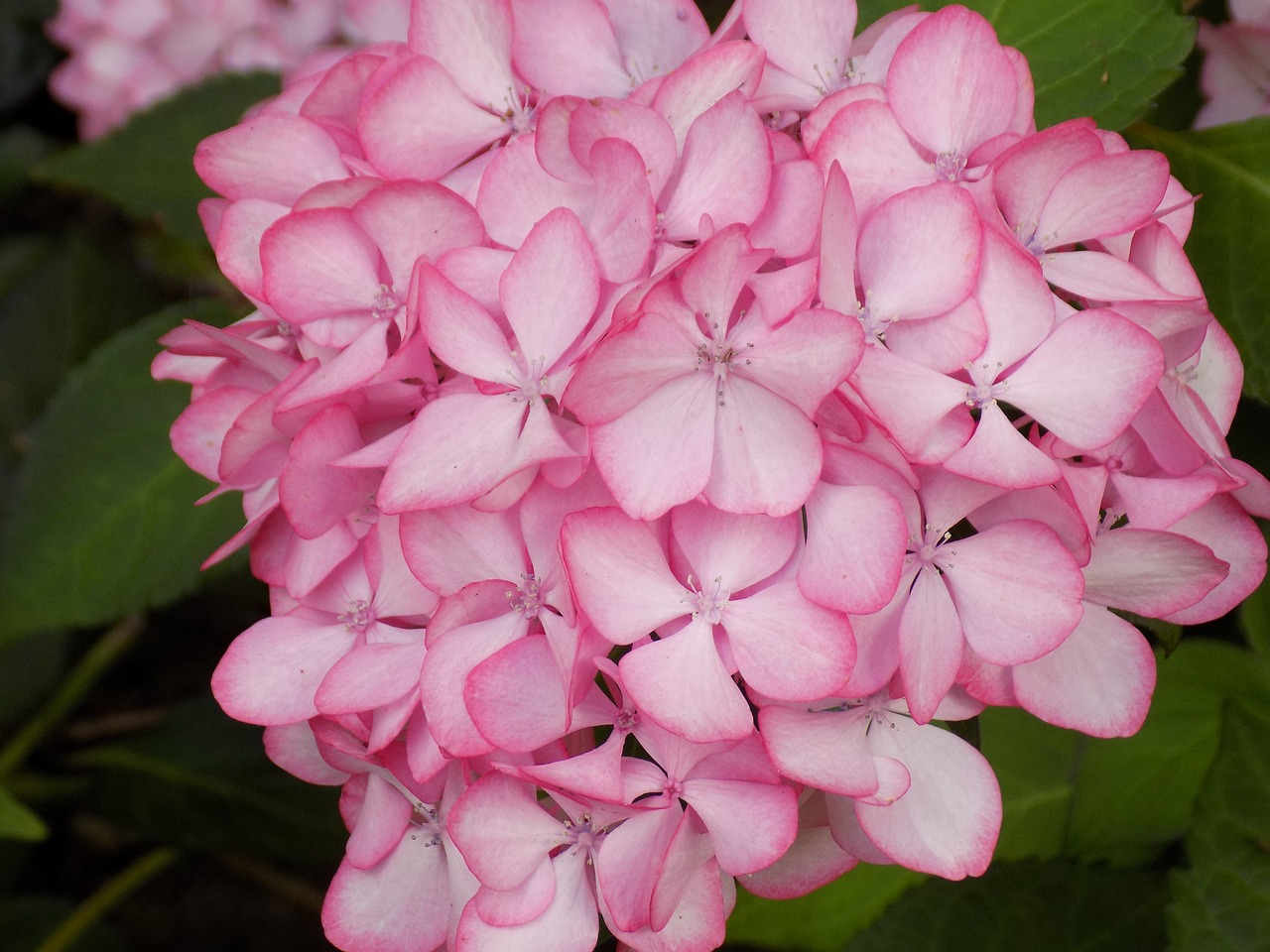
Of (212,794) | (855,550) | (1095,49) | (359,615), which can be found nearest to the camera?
(855,550)

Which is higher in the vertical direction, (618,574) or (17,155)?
(618,574)

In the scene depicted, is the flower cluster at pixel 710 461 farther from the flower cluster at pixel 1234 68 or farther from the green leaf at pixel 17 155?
the green leaf at pixel 17 155

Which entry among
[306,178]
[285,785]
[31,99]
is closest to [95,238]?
[31,99]

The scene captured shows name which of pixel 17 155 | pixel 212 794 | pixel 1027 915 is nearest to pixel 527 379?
pixel 1027 915

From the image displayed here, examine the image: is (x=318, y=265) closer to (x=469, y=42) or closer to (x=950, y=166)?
(x=469, y=42)

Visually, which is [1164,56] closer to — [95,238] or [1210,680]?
[1210,680]
